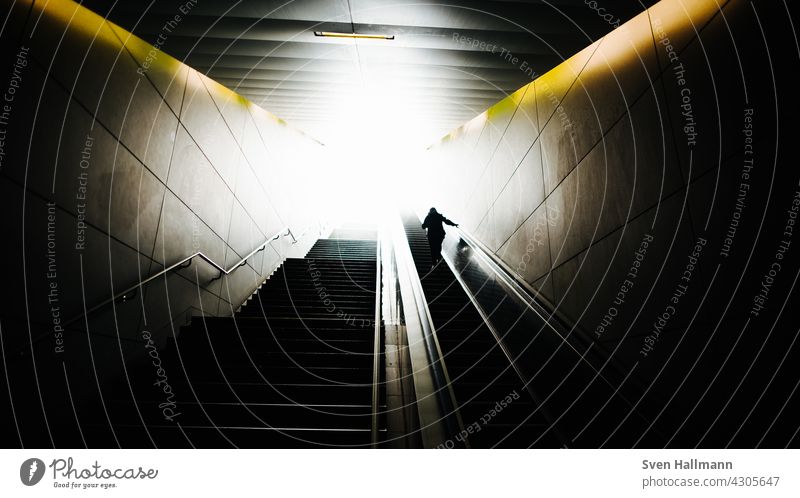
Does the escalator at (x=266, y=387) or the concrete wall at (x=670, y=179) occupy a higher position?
the concrete wall at (x=670, y=179)

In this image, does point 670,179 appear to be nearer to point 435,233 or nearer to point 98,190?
point 98,190

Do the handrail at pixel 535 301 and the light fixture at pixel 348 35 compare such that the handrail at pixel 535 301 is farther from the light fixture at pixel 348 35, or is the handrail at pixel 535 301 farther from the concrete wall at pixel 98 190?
the concrete wall at pixel 98 190

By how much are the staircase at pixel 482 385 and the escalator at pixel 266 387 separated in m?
0.69

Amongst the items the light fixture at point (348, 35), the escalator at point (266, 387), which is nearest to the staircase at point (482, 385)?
the escalator at point (266, 387)

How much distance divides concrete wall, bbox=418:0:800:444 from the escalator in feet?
7.06

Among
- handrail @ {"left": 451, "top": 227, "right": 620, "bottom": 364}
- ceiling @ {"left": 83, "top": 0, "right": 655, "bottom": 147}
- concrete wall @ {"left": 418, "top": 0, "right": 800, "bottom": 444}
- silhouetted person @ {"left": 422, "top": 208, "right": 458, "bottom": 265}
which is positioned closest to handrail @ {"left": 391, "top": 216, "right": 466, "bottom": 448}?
handrail @ {"left": 451, "top": 227, "right": 620, "bottom": 364}

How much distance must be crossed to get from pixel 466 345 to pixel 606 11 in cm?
319

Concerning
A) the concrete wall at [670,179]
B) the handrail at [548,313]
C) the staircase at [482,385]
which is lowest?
the staircase at [482,385]

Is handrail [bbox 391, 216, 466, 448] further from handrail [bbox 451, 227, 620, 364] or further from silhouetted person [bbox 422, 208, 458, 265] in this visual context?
silhouetted person [bbox 422, 208, 458, 265]

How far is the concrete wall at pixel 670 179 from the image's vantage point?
214 centimetres

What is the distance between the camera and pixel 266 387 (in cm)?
313

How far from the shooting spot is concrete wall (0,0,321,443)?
247 cm

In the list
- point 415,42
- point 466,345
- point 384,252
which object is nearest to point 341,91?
point 415,42
